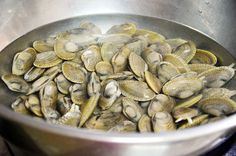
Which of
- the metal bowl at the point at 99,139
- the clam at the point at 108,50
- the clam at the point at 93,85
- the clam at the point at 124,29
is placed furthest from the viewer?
the clam at the point at 124,29

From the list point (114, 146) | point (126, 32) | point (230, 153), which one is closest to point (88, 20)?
point (126, 32)

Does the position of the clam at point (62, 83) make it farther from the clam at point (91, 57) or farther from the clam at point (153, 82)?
the clam at point (153, 82)

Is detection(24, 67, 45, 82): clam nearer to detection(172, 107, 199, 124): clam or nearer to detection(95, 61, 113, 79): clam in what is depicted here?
detection(95, 61, 113, 79): clam

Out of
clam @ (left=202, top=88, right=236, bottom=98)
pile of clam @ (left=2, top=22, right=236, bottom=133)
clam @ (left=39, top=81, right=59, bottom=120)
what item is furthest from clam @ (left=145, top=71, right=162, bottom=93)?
clam @ (left=39, top=81, right=59, bottom=120)

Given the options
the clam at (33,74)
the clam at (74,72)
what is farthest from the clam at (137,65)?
the clam at (33,74)

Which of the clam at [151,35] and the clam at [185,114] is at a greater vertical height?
the clam at [151,35]

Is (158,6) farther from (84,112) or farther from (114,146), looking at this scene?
(114,146)

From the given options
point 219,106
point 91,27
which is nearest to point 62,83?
point 91,27
